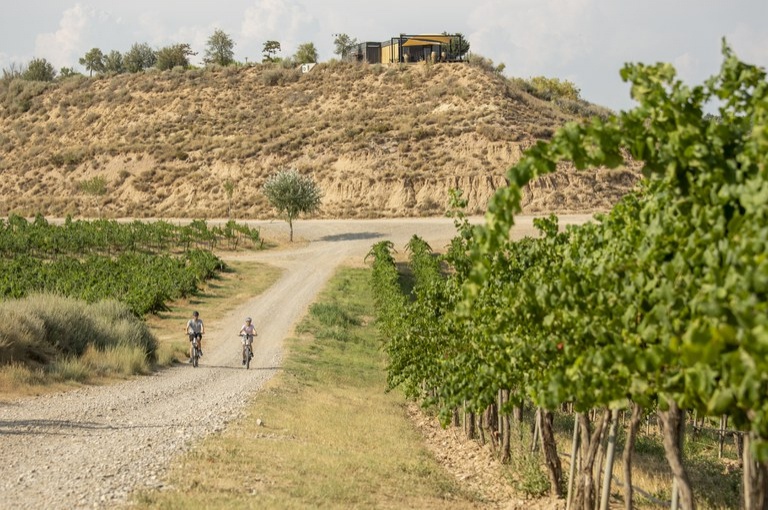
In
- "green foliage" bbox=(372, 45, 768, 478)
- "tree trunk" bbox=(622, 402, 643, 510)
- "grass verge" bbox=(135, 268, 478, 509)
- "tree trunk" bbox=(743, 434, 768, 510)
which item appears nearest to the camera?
"green foliage" bbox=(372, 45, 768, 478)

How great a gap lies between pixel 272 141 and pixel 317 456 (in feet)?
221

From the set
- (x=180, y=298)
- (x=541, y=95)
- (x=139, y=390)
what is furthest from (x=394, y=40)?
(x=139, y=390)

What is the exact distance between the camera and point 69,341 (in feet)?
77.9

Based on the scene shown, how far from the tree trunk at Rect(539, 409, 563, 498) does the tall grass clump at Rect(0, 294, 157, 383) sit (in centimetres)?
1275

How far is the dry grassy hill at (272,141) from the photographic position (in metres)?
69.1

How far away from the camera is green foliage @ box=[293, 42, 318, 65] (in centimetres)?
10525

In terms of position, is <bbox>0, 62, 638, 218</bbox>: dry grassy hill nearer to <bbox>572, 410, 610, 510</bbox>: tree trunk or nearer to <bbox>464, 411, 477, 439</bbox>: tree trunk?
<bbox>464, 411, 477, 439</bbox>: tree trunk

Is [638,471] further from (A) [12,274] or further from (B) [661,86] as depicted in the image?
(A) [12,274]

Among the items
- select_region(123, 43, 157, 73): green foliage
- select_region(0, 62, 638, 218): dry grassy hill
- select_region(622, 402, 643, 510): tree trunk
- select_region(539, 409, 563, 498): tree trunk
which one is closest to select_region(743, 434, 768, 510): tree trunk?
select_region(622, 402, 643, 510): tree trunk

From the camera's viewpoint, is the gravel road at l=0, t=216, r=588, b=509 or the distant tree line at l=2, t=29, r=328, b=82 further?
the distant tree line at l=2, t=29, r=328, b=82

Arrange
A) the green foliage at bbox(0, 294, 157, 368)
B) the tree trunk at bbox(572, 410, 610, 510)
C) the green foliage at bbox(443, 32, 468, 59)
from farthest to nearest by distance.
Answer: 1. the green foliage at bbox(443, 32, 468, 59)
2. the green foliage at bbox(0, 294, 157, 368)
3. the tree trunk at bbox(572, 410, 610, 510)

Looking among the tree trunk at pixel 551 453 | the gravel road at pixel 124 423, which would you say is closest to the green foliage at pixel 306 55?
the gravel road at pixel 124 423

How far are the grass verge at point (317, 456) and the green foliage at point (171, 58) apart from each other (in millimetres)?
90988

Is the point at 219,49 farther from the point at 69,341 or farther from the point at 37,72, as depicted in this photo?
the point at 69,341
